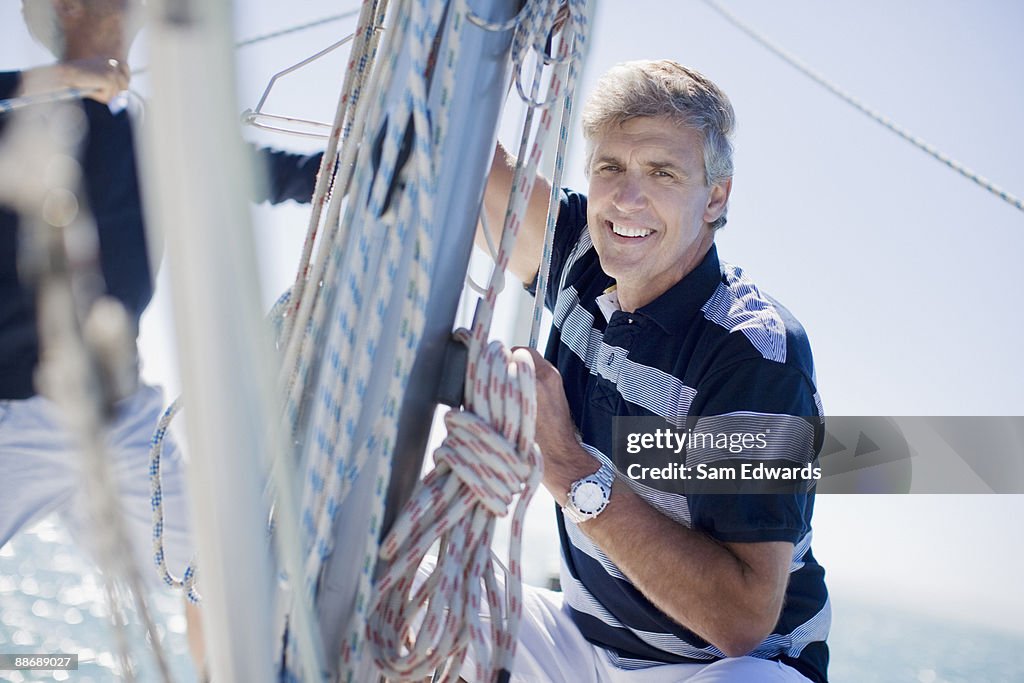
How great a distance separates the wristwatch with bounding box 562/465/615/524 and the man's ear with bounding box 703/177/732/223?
57 centimetres

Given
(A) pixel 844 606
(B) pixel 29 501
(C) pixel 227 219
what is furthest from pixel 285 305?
(A) pixel 844 606

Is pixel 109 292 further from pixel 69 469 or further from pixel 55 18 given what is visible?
pixel 55 18

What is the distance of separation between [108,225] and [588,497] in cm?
112

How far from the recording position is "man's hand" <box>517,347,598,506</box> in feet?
3.61

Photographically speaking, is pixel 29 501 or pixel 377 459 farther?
pixel 29 501

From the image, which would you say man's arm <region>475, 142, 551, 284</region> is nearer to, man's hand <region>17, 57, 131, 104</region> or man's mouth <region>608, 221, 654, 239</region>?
man's mouth <region>608, 221, 654, 239</region>

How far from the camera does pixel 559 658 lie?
1.48 meters

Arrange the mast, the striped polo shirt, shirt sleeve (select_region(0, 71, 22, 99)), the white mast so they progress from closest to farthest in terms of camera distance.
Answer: the white mast < the mast < the striped polo shirt < shirt sleeve (select_region(0, 71, 22, 99))

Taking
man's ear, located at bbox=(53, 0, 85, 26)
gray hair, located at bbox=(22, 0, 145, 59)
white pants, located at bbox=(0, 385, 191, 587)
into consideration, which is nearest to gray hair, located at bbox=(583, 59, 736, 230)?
gray hair, located at bbox=(22, 0, 145, 59)

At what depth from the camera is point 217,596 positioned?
1.83 ft

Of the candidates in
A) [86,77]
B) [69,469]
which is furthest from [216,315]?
[69,469]

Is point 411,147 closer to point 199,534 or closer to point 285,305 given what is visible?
point 285,305

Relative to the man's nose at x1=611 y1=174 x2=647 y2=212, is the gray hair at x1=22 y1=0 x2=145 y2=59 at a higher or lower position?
higher

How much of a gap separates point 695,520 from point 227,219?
3.02 ft
